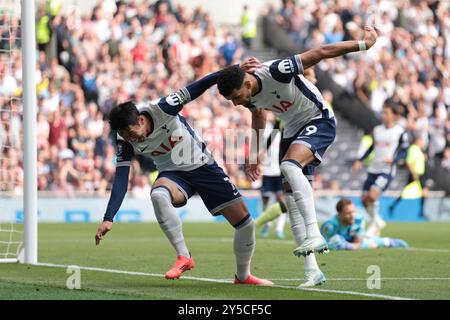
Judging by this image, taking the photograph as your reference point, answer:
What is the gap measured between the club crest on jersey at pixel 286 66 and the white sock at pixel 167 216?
148 cm

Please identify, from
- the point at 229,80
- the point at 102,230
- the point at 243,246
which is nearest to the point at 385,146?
the point at 243,246

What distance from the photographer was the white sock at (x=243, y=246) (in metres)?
10.8

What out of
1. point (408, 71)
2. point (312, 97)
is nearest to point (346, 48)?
point (312, 97)

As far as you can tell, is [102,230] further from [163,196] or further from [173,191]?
[173,191]

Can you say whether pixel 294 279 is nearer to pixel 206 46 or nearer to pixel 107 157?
pixel 107 157

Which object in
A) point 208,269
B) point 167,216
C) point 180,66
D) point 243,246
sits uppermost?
point 180,66

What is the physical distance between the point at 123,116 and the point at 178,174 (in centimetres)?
100

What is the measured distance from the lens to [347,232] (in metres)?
16.5

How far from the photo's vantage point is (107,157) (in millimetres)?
27000

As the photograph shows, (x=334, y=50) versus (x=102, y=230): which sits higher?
(x=334, y=50)

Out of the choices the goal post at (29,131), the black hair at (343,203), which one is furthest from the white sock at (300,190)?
the black hair at (343,203)

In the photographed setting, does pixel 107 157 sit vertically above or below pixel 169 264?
above

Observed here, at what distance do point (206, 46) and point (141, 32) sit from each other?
175 centimetres
